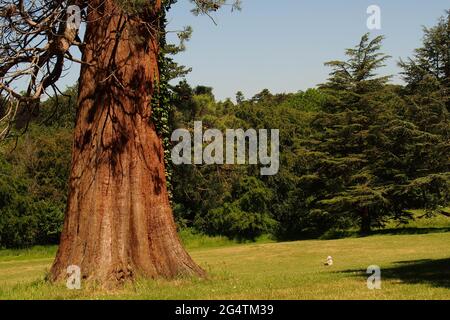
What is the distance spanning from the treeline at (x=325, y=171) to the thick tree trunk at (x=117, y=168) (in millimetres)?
27464

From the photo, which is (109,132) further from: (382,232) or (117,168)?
(382,232)

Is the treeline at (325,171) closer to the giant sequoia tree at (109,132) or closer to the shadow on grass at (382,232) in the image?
the shadow on grass at (382,232)

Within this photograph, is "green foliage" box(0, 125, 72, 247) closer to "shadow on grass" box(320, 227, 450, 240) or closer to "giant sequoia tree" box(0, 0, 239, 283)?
"shadow on grass" box(320, 227, 450, 240)

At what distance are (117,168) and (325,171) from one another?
37.6 m

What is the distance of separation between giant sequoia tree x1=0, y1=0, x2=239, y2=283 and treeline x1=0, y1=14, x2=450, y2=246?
1079 inches

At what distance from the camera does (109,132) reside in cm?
1191

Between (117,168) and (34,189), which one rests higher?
(34,189)

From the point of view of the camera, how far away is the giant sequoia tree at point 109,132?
11.4m

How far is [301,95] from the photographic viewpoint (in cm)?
8750

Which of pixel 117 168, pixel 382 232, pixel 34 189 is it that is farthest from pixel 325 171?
pixel 117 168

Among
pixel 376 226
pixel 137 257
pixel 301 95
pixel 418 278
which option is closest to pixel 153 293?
pixel 137 257

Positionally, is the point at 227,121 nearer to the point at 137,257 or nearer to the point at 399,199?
the point at 399,199

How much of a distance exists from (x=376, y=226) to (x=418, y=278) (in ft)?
121
